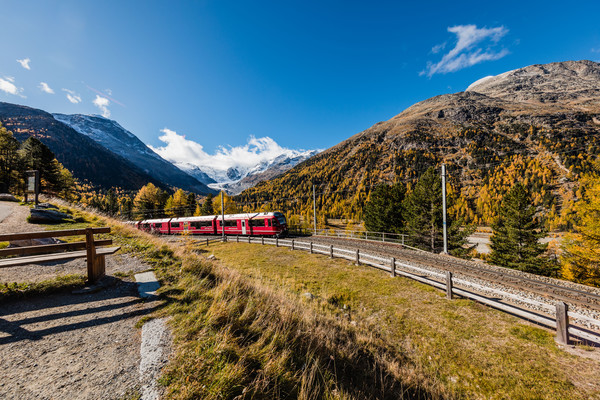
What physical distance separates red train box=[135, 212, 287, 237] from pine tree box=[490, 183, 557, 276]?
2812 centimetres

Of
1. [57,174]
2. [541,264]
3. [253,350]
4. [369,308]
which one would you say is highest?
[57,174]

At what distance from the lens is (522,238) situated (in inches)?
1011

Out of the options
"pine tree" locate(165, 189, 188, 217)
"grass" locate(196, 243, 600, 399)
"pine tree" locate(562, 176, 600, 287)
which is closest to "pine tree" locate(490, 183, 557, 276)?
"pine tree" locate(562, 176, 600, 287)

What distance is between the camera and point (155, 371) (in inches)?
98.7

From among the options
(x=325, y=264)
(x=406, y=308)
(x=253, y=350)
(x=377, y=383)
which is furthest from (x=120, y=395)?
(x=325, y=264)

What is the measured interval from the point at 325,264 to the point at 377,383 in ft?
30.4

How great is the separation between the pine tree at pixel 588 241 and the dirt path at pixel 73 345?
2667 cm

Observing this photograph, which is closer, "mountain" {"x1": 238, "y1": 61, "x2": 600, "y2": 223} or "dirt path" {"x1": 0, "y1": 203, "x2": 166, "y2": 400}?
"dirt path" {"x1": 0, "y1": 203, "x2": 166, "y2": 400}

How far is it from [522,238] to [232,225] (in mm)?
36453

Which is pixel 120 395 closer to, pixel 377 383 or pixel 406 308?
pixel 377 383

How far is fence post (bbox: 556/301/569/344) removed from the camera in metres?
5.27

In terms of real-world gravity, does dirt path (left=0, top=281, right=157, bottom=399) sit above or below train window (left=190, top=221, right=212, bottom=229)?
above

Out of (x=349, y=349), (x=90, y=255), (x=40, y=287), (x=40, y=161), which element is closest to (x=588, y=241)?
(x=349, y=349)

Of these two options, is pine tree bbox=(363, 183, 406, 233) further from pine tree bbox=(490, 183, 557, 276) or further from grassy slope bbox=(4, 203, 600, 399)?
grassy slope bbox=(4, 203, 600, 399)
